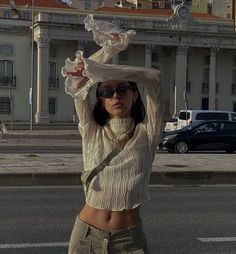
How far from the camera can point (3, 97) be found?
2869 inches

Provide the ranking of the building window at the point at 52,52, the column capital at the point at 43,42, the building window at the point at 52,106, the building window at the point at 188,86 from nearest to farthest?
the column capital at the point at 43,42
the building window at the point at 52,106
the building window at the point at 52,52
the building window at the point at 188,86

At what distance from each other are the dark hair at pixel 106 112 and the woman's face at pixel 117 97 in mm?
44

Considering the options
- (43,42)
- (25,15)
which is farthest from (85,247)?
(25,15)

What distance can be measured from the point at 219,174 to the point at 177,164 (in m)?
2.10

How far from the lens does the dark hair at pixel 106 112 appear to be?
140 inches

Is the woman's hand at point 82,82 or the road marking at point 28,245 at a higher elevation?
the woman's hand at point 82,82

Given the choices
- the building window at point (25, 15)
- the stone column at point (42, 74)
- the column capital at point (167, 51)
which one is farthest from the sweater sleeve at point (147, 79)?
the building window at point (25, 15)

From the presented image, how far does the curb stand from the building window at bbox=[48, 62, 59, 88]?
6103 centimetres

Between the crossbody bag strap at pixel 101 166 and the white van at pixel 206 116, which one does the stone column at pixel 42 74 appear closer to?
the white van at pixel 206 116

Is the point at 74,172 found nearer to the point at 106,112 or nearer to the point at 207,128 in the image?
the point at 106,112

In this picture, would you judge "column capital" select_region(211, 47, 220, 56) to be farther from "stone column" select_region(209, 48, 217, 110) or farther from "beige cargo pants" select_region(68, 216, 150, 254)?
"beige cargo pants" select_region(68, 216, 150, 254)

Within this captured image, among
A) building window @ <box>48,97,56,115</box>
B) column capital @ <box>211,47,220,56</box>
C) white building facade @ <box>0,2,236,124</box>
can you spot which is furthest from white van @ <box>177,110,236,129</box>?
column capital @ <box>211,47,220,56</box>

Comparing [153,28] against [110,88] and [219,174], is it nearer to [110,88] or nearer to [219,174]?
[219,174]

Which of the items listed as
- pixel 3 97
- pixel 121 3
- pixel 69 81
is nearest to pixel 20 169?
pixel 69 81
